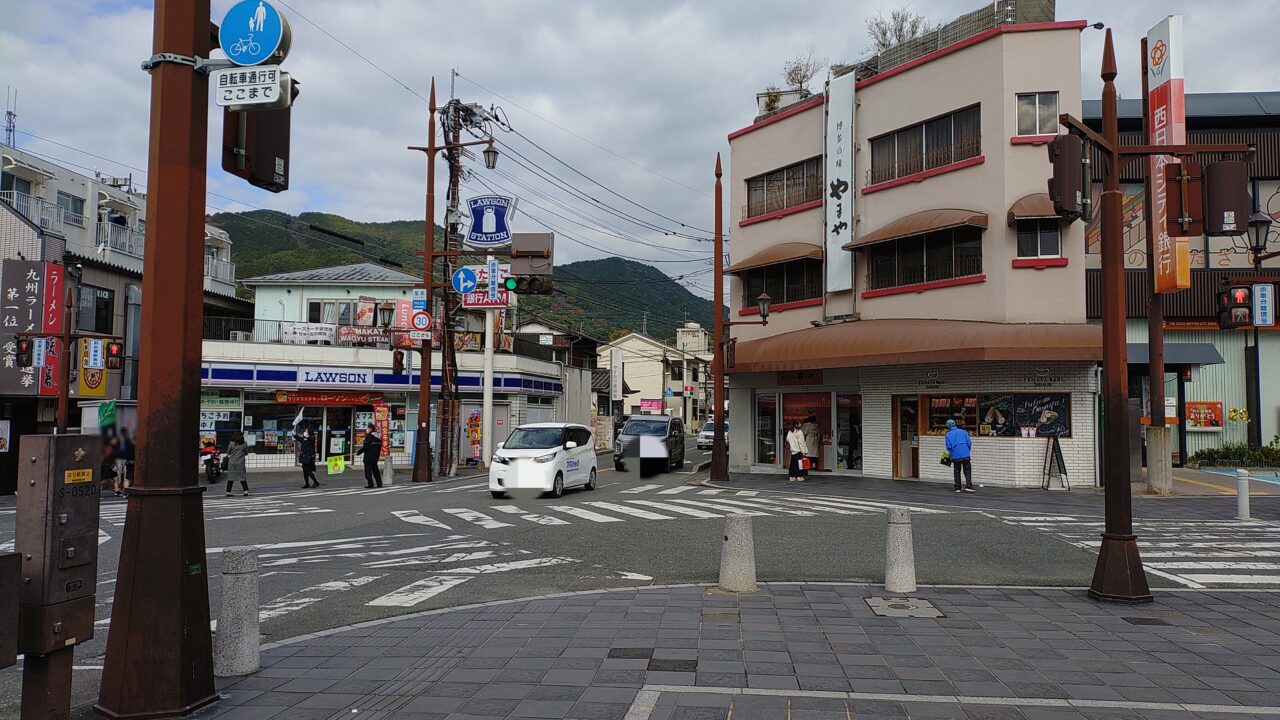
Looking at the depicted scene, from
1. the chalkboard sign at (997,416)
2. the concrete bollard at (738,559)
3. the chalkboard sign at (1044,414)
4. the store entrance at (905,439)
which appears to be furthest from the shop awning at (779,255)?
the concrete bollard at (738,559)

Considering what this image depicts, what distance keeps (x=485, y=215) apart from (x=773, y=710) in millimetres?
25536

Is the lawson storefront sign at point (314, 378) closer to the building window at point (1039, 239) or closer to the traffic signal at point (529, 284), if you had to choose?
the traffic signal at point (529, 284)

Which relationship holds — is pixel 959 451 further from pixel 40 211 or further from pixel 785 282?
pixel 40 211

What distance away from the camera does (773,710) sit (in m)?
5.00

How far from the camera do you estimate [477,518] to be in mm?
15703

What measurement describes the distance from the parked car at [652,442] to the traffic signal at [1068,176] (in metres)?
23.6

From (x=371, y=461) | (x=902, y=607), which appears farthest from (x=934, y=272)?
(x=371, y=461)

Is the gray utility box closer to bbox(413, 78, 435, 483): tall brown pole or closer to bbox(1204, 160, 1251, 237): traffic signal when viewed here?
bbox(1204, 160, 1251, 237): traffic signal

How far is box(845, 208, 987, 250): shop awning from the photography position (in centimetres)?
2128

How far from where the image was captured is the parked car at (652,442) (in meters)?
31.2

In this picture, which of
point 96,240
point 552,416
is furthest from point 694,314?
point 96,240

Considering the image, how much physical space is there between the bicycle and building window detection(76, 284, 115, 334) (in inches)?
1110

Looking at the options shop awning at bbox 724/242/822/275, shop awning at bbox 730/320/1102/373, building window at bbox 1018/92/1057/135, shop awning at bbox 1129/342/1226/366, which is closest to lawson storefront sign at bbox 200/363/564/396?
shop awning at bbox 724/242/822/275

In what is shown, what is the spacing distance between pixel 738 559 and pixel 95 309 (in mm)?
29814
